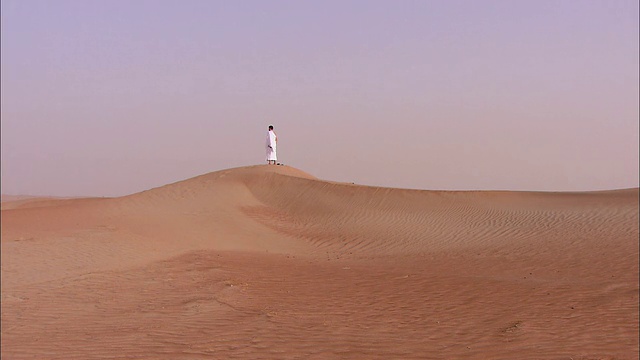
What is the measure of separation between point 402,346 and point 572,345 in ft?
7.29

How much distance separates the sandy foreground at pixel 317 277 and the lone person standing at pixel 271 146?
2800mm

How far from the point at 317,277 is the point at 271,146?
1504 cm

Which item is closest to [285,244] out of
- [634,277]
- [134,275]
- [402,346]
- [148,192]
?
[134,275]

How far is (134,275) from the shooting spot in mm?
11969

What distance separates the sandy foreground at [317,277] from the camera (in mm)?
7234

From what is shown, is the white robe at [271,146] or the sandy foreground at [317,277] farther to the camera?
the white robe at [271,146]

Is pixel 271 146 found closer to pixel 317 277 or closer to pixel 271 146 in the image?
pixel 271 146

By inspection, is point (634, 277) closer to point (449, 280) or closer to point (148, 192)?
point (449, 280)

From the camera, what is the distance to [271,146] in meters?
26.5

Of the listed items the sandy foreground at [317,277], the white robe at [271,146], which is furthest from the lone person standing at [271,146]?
the sandy foreground at [317,277]

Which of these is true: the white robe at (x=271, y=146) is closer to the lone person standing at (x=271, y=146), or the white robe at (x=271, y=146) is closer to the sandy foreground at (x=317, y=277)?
the lone person standing at (x=271, y=146)

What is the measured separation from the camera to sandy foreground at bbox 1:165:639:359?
23.7 feet

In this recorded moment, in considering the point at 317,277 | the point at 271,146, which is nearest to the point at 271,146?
the point at 271,146

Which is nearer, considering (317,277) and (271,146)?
(317,277)
